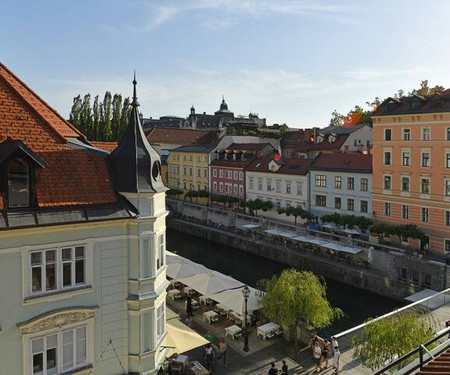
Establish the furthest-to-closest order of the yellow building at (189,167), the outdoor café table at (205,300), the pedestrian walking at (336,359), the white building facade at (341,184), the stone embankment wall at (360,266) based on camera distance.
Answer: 1. the yellow building at (189,167)
2. the white building facade at (341,184)
3. the stone embankment wall at (360,266)
4. the outdoor café table at (205,300)
5. the pedestrian walking at (336,359)

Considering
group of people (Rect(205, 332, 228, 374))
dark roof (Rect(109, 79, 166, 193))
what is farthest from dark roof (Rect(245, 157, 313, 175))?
dark roof (Rect(109, 79, 166, 193))

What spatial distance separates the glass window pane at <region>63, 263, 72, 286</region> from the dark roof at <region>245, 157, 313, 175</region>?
4062 centimetres

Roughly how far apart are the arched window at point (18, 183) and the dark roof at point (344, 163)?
3741 cm

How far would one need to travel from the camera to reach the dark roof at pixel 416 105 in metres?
37.4

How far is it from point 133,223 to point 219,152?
53324 mm

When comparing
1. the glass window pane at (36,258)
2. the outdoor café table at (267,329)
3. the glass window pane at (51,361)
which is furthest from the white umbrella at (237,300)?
the glass window pane at (36,258)

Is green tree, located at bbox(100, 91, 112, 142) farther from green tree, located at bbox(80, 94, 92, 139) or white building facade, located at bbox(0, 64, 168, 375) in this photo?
white building facade, located at bbox(0, 64, 168, 375)

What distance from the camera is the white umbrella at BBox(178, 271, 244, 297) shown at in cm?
2664

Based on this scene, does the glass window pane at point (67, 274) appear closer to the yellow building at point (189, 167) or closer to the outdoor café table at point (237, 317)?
the outdoor café table at point (237, 317)

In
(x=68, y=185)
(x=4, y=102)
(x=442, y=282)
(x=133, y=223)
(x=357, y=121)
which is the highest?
(x=357, y=121)

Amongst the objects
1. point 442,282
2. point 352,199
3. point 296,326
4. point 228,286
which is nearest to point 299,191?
point 352,199

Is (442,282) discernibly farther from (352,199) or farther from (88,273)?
(88,273)

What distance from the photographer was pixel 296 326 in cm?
2136

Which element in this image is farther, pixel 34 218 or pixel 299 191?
pixel 299 191
